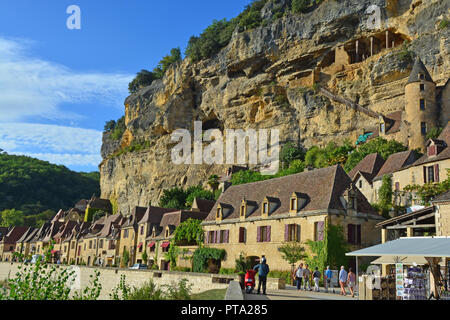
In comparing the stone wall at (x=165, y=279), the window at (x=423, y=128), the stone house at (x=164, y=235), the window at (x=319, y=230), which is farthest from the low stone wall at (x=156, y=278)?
the window at (x=423, y=128)

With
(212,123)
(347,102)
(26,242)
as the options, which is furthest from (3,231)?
(347,102)

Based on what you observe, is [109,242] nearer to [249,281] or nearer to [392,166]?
[392,166]

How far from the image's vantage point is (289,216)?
31.5 metres

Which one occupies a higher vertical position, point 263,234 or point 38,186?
point 38,186

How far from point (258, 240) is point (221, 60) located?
4296cm

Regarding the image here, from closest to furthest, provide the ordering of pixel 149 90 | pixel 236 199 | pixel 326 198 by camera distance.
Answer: pixel 326 198
pixel 236 199
pixel 149 90

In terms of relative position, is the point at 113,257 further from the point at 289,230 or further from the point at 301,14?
the point at 301,14

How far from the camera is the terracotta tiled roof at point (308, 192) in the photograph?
30547 millimetres

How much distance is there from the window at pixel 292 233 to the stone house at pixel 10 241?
67.8 m

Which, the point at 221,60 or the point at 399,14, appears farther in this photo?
the point at 221,60

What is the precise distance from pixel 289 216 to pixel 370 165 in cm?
1403
